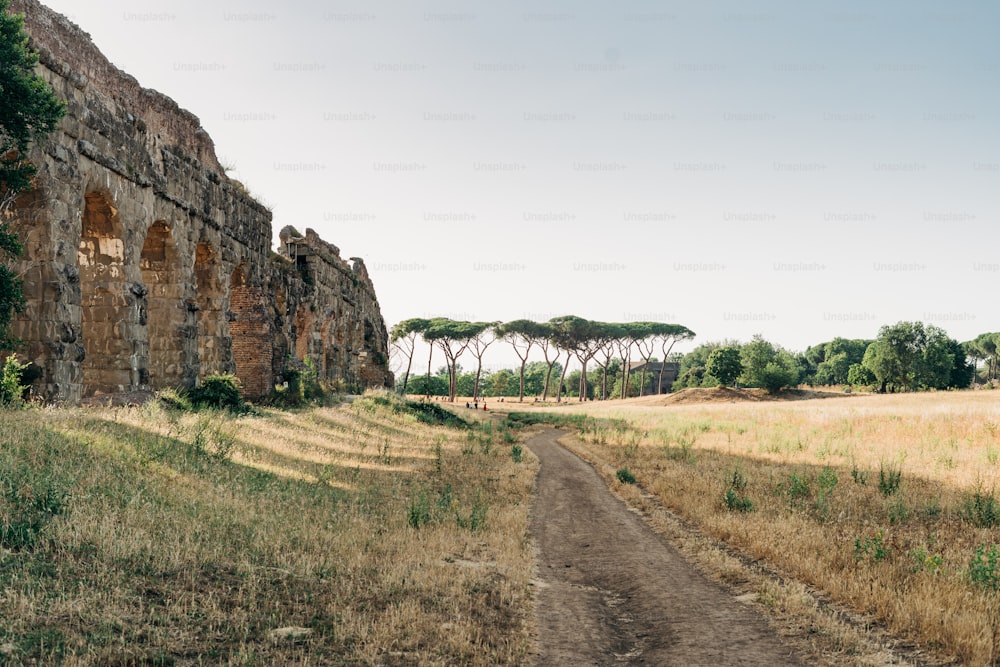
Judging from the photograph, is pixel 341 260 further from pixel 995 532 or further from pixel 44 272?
pixel 995 532

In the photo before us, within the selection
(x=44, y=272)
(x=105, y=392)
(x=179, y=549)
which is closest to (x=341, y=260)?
(x=105, y=392)

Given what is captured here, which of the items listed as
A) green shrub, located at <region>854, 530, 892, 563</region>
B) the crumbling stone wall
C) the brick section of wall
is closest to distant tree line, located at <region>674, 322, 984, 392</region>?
the crumbling stone wall

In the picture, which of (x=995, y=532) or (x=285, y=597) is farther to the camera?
(x=995, y=532)

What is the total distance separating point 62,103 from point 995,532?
15.6 metres

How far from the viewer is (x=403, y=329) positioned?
7081 cm

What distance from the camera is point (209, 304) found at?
65.0ft

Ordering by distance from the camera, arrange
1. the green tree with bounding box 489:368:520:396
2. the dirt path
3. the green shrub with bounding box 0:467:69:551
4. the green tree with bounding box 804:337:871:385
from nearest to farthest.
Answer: the dirt path, the green shrub with bounding box 0:467:69:551, the green tree with bounding box 804:337:871:385, the green tree with bounding box 489:368:520:396

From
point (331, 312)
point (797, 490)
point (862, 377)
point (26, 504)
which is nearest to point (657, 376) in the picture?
point (862, 377)

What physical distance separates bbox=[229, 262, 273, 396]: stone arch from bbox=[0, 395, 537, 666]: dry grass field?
1134 cm

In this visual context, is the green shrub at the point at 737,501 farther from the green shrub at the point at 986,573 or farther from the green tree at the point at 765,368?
the green tree at the point at 765,368

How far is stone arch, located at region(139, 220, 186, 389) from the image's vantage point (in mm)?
17031

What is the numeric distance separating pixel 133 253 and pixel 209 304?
493cm

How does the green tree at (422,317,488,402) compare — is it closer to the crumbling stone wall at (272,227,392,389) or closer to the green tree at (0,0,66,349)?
the crumbling stone wall at (272,227,392,389)

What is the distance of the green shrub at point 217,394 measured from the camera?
1647 centimetres
